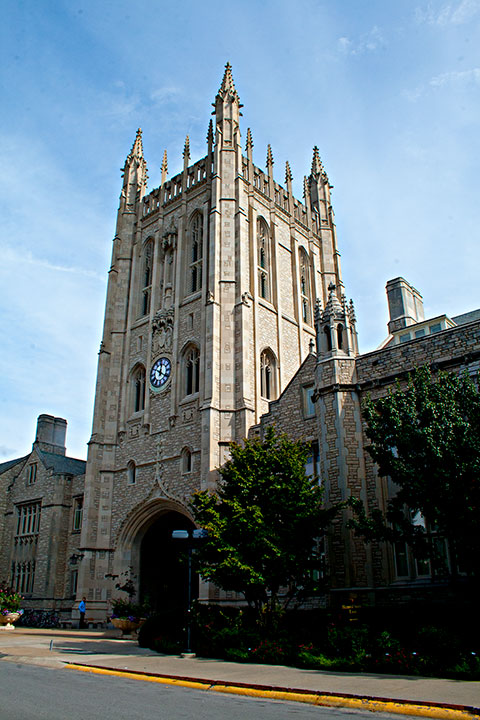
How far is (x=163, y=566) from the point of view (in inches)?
1233

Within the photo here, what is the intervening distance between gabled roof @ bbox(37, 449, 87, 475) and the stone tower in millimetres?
7879

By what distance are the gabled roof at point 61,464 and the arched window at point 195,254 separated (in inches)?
582

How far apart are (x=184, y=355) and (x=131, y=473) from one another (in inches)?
269

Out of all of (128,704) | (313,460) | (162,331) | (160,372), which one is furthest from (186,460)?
(128,704)

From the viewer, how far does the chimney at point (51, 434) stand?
46.2 m

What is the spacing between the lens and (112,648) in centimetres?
1756

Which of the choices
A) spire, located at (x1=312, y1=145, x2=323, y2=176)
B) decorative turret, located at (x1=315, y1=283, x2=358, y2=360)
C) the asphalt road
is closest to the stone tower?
spire, located at (x1=312, y1=145, x2=323, y2=176)

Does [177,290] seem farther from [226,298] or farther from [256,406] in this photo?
[256,406]

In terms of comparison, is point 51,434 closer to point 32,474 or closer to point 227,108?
point 32,474

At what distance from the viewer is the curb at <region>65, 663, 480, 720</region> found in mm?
7590

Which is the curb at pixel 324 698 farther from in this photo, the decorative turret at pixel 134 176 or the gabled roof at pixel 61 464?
the decorative turret at pixel 134 176

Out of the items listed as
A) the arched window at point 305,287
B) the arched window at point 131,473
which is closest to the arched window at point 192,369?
the arched window at point 131,473

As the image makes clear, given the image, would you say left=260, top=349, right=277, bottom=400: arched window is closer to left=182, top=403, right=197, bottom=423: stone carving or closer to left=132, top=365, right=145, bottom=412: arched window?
left=182, top=403, right=197, bottom=423: stone carving

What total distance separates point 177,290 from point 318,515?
19.5m
